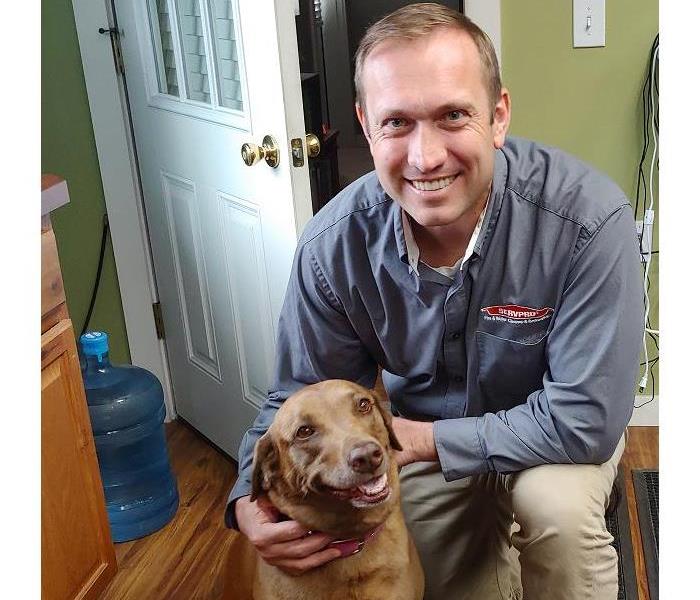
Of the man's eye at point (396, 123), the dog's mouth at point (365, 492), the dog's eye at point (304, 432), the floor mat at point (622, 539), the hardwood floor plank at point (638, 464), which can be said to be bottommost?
the hardwood floor plank at point (638, 464)

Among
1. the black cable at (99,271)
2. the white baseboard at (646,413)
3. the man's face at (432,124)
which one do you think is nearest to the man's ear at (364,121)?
the man's face at (432,124)

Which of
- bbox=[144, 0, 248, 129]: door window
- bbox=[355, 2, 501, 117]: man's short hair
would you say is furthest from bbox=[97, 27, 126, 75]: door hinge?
bbox=[355, 2, 501, 117]: man's short hair

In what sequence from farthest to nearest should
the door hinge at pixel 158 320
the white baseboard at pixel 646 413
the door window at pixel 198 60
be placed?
1. the door hinge at pixel 158 320
2. the white baseboard at pixel 646 413
3. the door window at pixel 198 60

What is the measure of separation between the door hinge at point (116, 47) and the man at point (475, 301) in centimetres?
105

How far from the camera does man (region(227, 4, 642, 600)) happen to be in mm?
1345

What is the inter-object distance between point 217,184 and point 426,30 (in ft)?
3.11

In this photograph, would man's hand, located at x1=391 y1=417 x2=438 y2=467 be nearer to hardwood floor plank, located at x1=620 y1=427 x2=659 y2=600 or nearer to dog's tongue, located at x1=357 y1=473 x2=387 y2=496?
dog's tongue, located at x1=357 y1=473 x2=387 y2=496

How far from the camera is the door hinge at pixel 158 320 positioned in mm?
2602

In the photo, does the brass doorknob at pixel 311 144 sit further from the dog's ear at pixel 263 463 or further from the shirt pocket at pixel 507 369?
the dog's ear at pixel 263 463

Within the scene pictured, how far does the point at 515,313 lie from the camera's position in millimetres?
1461

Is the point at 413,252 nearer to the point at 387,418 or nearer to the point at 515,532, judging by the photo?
the point at 387,418
